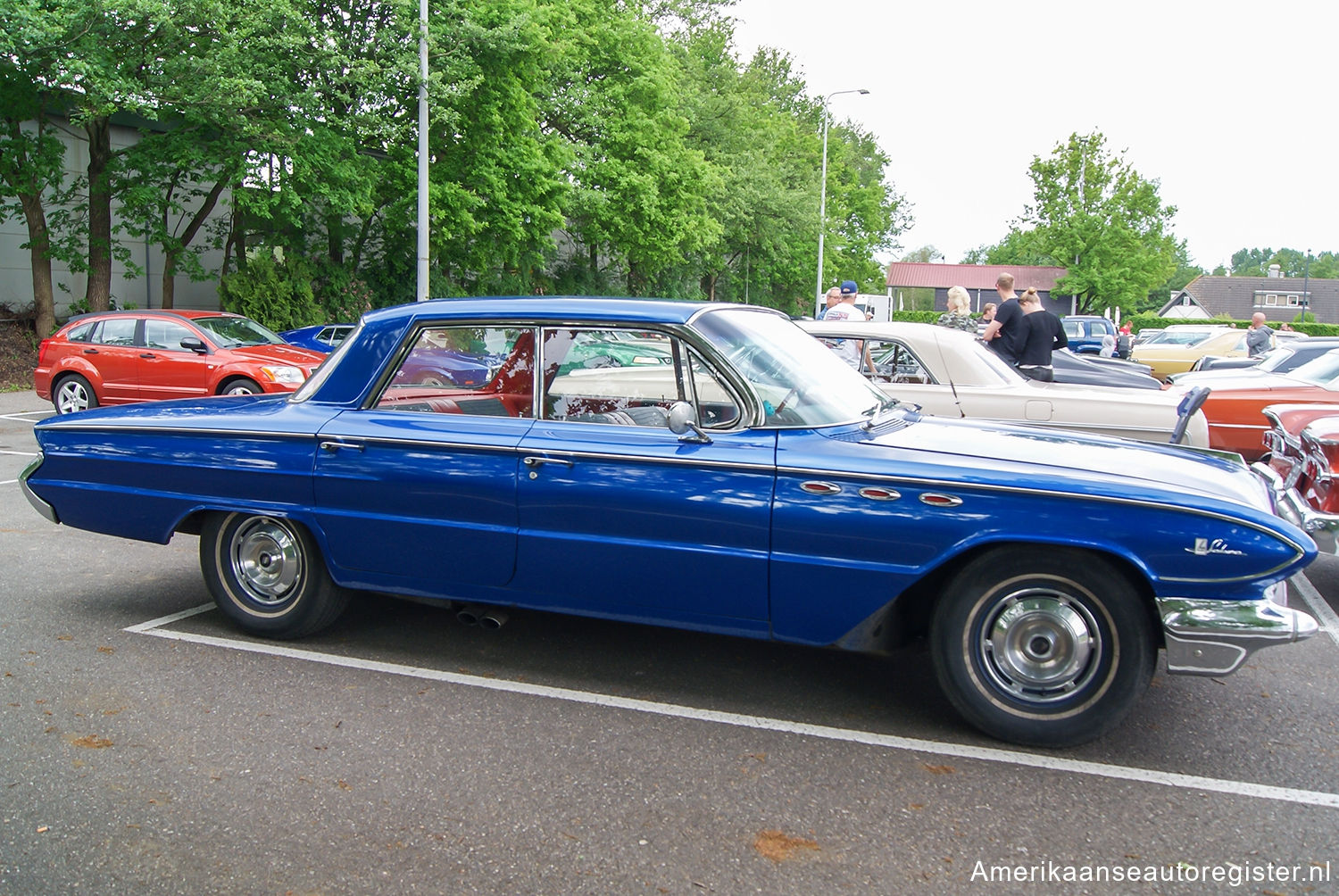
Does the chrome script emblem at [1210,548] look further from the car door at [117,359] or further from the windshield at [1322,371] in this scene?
the car door at [117,359]

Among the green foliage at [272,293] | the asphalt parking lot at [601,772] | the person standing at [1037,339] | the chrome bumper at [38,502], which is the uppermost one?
the green foliage at [272,293]

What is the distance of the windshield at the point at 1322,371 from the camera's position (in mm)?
9141

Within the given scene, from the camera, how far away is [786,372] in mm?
4305

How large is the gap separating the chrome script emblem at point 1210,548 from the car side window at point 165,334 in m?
12.7

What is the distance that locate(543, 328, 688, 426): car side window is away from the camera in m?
4.28

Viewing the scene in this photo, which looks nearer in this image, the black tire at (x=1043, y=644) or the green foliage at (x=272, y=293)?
the black tire at (x=1043, y=644)

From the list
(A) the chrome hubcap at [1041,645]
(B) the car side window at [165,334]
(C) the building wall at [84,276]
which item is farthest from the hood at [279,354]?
(A) the chrome hubcap at [1041,645]

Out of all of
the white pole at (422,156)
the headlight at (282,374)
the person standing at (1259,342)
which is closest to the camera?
the headlight at (282,374)

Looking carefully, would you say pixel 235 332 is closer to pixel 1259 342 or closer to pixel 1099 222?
pixel 1259 342

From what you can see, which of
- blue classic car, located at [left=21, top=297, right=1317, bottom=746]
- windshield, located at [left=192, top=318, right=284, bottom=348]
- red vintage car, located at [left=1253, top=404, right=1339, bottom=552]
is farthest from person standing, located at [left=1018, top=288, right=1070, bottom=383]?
windshield, located at [left=192, top=318, right=284, bottom=348]

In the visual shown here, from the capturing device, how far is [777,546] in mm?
3902

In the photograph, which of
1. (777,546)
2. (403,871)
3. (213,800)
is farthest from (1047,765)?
(213,800)

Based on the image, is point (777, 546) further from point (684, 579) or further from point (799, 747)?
point (799, 747)

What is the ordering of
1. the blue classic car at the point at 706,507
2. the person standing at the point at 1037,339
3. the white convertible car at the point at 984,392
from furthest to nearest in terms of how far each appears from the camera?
the person standing at the point at 1037,339
the white convertible car at the point at 984,392
the blue classic car at the point at 706,507
